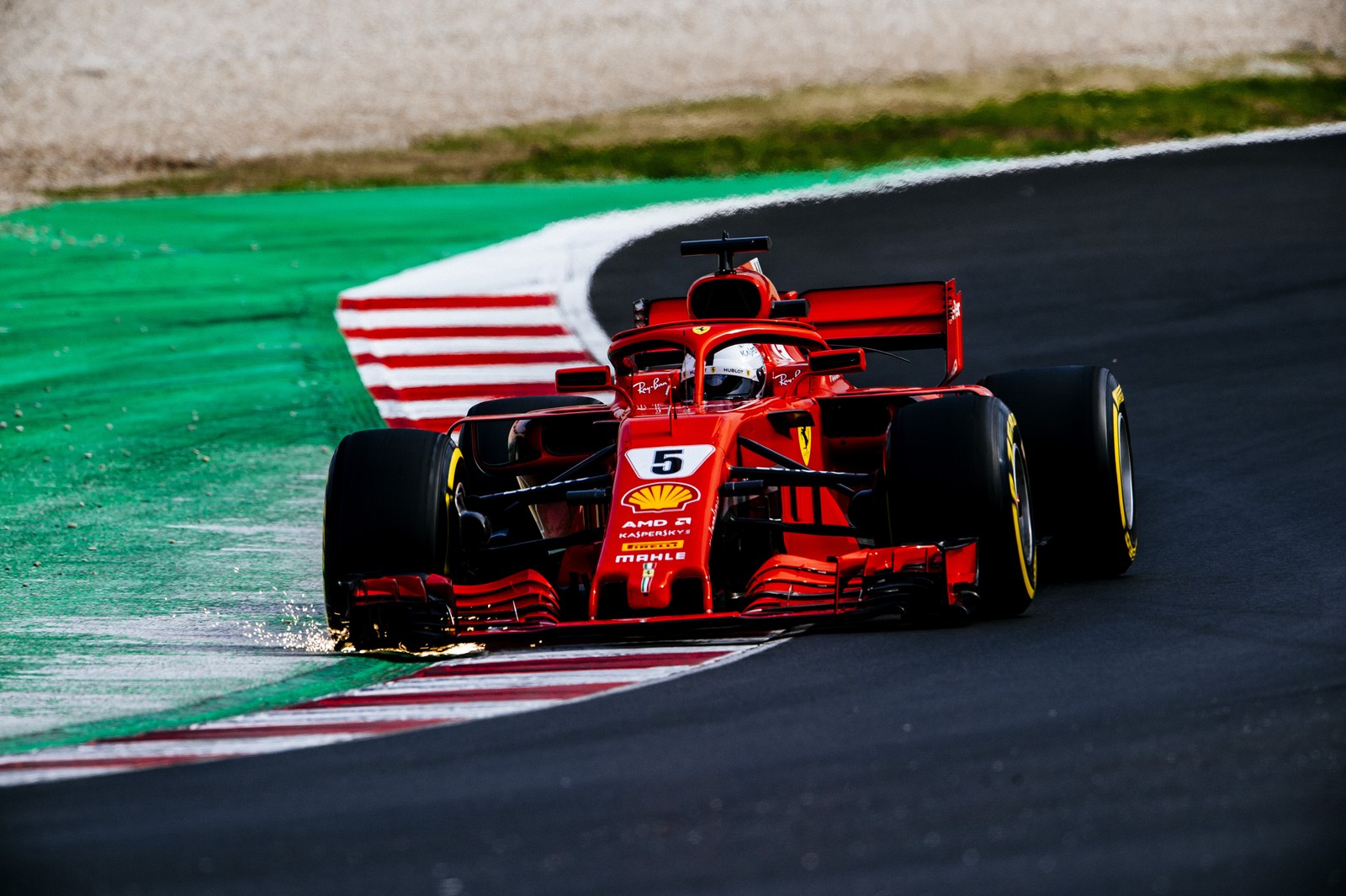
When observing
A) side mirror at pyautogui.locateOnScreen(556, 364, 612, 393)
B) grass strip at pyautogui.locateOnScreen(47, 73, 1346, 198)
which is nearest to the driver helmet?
side mirror at pyautogui.locateOnScreen(556, 364, 612, 393)

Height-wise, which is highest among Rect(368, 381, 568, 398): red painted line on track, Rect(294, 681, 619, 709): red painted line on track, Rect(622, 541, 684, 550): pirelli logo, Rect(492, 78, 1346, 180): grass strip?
Rect(492, 78, 1346, 180): grass strip

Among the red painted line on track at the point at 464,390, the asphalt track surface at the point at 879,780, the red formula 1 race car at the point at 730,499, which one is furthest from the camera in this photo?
the red painted line on track at the point at 464,390

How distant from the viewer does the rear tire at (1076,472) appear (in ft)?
28.2

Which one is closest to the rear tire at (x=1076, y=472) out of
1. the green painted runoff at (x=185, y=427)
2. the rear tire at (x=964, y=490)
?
the rear tire at (x=964, y=490)

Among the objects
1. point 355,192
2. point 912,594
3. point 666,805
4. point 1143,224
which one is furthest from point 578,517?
point 355,192

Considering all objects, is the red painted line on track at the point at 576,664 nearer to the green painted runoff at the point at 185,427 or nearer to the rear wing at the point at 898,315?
the green painted runoff at the point at 185,427

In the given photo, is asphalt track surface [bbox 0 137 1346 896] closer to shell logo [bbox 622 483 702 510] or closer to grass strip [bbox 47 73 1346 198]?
shell logo [bbox 622 483 702 510]

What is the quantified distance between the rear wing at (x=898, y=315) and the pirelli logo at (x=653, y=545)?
133 inches

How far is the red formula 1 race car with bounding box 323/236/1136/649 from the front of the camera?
23.9 feet

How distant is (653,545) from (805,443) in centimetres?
146

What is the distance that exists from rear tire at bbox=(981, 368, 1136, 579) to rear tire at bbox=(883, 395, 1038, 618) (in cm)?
102

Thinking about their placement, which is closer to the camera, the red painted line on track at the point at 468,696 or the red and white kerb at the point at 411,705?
the red and white kerb at the point at 411,705

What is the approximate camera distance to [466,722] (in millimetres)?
5891

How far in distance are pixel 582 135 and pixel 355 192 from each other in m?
3.55
